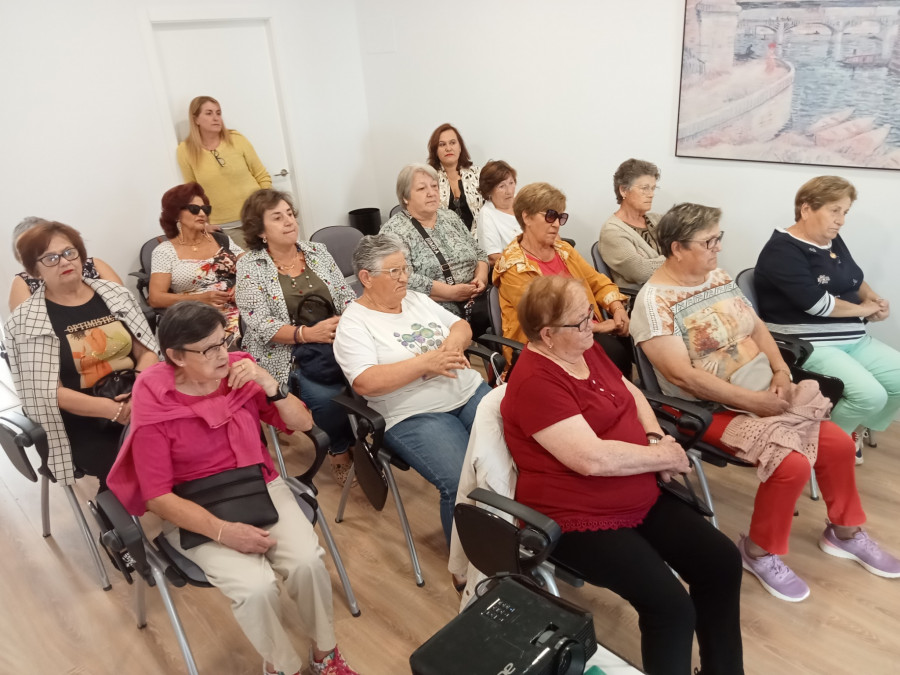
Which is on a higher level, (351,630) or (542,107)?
(542,107)

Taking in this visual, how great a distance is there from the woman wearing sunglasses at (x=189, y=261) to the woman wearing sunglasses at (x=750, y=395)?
2087mm

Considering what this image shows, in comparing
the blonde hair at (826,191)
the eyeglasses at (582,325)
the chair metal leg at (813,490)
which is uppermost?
the blonde hair at (826,191)

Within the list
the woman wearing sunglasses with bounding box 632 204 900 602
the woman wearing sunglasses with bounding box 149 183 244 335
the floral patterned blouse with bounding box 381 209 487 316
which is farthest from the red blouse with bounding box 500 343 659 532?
the woman wearing sunglasses with bounding box 149 183 244 335

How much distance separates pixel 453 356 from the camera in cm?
250

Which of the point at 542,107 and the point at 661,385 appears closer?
the point at 661,385


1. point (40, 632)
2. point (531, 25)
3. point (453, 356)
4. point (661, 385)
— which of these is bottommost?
point (40, 632)

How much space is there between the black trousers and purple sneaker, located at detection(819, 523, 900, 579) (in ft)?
2.75

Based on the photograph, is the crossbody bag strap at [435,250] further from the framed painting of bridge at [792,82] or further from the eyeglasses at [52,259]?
the eyeglasses at [52,259]

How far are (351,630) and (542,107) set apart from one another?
129 inches

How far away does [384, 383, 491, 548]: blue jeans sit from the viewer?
236 centimetres

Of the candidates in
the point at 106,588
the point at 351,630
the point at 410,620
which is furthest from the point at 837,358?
the point at 106,588

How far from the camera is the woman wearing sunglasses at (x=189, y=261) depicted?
3439 millimetres

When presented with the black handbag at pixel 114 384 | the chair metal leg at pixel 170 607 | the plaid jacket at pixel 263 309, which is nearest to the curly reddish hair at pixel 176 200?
the plaid jacket at pixel 263 309

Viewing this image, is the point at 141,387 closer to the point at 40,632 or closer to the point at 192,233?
the point at 40,632
